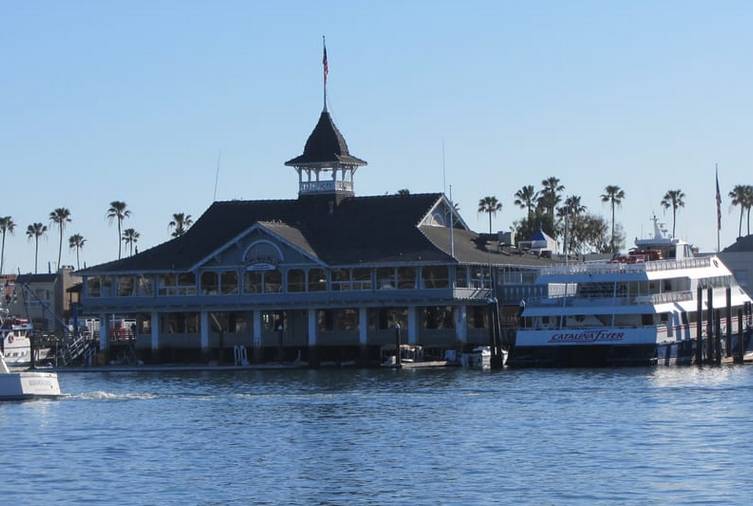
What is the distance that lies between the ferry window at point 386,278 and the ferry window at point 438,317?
2.64 metres

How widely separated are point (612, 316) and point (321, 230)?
23474 millimetres

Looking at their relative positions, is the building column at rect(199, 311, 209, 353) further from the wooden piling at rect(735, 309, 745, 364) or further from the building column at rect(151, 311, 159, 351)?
the wooden piling at rect(735, 309, 745, 364)

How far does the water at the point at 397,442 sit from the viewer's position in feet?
150

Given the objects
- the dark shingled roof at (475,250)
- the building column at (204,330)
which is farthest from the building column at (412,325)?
the building column at (204,330)

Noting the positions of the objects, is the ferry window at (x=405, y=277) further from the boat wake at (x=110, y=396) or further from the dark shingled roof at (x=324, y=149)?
the boat wake at (x=110, y=396)

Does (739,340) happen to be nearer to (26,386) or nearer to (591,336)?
(591,336)

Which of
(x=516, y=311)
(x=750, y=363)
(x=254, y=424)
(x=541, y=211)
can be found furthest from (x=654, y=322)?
(x=541, y=211)

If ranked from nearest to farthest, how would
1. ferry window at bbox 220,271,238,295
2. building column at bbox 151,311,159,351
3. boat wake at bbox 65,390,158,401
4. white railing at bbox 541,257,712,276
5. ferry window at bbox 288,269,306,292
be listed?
boat wake at bbox 65,390,158,401 < white railing at bbox 541,257,712,276 < ferry window at bbox 288,269,306,292 < ferry window at bbox 220,271,238,295 < building column at bbox 151,311,159,351

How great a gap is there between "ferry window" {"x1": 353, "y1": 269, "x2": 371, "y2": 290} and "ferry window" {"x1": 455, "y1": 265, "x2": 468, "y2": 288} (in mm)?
5216

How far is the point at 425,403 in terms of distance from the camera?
7088 centimetres

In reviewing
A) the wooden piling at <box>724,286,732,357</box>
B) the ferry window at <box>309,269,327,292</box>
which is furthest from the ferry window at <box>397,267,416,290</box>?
the wooden piling at <box>724,286,732,357</box>

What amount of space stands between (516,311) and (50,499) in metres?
62.9

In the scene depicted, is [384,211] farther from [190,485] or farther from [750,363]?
[190,485]

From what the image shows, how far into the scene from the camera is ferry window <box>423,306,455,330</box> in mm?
105062
